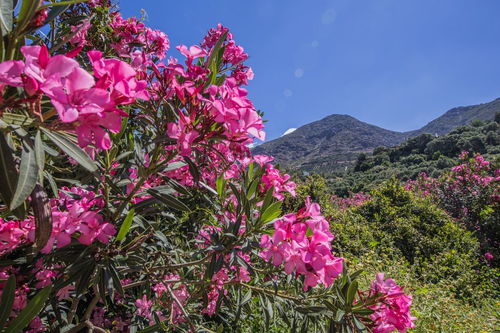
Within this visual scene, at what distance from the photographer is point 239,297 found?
4.45 feet

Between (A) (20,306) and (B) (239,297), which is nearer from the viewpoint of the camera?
(A) (20,306)

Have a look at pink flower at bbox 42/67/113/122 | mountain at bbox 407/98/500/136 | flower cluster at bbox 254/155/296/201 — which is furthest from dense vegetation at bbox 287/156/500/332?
mountain at bbox 407/98/500/136

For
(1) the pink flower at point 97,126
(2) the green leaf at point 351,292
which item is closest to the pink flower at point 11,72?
(1) the pink flower at point 97,126

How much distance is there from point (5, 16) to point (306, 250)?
895 mm

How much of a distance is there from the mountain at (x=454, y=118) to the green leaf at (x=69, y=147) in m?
110

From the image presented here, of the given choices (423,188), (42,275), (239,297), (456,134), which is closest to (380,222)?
(423,188)

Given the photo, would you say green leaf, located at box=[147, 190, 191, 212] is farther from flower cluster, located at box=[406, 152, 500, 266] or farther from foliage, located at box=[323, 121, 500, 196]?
foliage, located at box=[323, 121, 500, 196]

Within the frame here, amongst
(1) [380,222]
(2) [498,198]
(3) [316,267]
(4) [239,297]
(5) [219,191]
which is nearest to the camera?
(3) [316,267]

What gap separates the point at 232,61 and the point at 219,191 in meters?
0.78

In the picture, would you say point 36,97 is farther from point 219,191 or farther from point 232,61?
point 232,61

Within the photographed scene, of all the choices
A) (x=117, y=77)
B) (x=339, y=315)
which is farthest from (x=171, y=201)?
(x=339, y=315)

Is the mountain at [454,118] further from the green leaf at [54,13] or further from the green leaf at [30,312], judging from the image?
the green leaf at [30,312]

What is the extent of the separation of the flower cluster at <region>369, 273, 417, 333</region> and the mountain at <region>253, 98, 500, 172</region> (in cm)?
8490

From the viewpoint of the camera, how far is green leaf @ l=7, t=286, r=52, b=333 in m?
0.59
